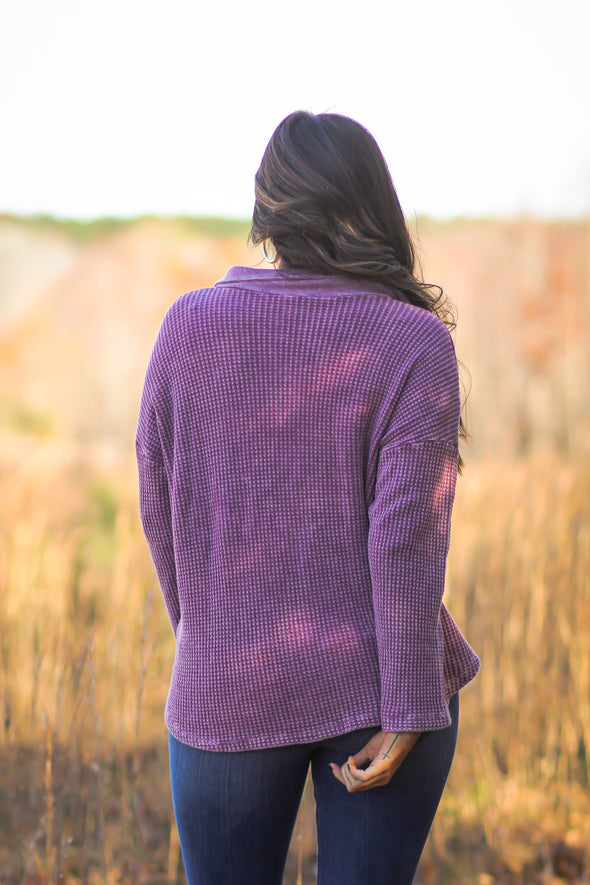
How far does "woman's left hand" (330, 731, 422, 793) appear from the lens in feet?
2.53

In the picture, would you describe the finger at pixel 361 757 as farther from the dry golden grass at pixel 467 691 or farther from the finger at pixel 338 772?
the dry golden grass at pixel 467 691

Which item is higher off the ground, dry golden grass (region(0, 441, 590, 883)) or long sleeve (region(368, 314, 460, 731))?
long sleeve (region(368, 314, 460, 731))

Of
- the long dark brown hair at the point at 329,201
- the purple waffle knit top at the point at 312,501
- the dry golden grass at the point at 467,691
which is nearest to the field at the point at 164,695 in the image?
the dry golden grass at the point at 467,691

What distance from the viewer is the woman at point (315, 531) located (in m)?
0.80

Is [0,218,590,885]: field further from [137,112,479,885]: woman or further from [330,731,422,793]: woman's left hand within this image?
[330,731,422,793]: woman's left hand

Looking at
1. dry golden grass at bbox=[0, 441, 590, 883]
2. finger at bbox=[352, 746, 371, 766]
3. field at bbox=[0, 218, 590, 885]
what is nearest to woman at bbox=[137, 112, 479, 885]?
finger at bbox=[352, 746, 371, 766]

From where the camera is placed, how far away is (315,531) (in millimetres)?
812

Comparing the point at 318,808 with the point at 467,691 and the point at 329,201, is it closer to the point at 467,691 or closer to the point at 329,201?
the point at 329,201

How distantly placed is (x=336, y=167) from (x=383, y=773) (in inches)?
23.6

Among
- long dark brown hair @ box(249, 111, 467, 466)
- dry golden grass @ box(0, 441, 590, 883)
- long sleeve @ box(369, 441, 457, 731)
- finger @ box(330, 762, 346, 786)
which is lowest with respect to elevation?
dry golden grass @ box(0, 441, 590, 883)

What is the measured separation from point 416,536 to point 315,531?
0.10 m

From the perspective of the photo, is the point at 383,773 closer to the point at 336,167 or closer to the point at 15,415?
the point at 336,167

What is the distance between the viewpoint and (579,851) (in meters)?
2.37

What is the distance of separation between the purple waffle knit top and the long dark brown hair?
0.03m
